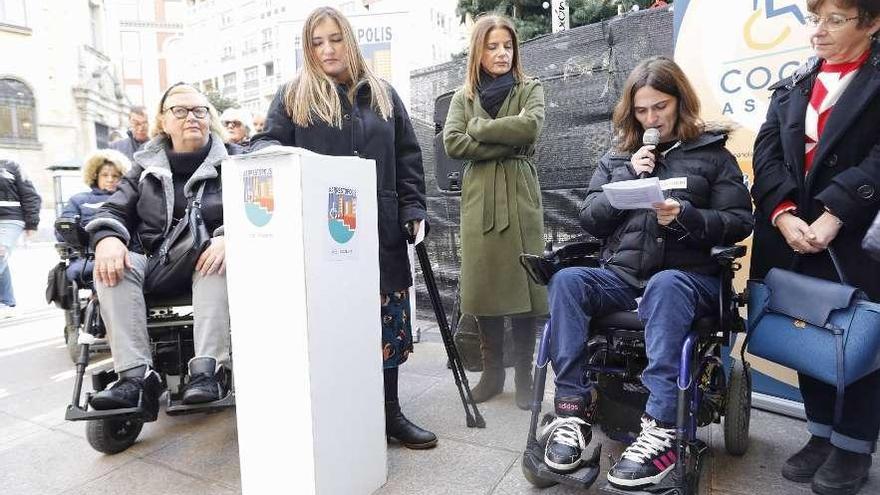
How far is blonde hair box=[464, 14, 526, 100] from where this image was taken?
2.95 metres

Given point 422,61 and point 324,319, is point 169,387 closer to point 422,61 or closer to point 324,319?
point 324,319

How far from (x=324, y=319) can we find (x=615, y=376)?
115 cm

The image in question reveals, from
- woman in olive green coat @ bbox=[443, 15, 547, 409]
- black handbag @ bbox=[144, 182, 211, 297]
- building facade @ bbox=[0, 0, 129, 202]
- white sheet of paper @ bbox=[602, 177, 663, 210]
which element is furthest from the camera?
building facade @ bbox=[0, 0, 129, 202]

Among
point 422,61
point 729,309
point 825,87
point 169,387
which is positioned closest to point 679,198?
point 729,309

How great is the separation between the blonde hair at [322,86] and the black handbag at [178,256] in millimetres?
728

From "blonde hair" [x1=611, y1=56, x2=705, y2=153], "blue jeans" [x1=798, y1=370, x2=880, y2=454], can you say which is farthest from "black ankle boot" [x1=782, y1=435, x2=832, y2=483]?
"blonde hair" [x1=611, y1=56, x2=705, y2=153]

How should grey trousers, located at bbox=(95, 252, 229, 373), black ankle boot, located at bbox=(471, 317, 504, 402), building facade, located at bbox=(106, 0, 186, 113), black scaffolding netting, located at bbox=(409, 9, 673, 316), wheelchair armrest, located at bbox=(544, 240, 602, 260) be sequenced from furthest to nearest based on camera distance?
building facade, located at bbox=(106, 0, 186, 113) < black scaffolding netting, located at bbox=(409, 9, 673, 316) < black ankle boot, located at bbox=(471, 317, 504, 402) < grey trousers, located at bbox=(95, 252, 229, 373) < wheelchair armrest, located at bbox=(544, 240, 602, 260)

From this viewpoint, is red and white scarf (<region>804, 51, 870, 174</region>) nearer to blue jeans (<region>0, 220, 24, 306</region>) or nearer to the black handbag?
the black handbag

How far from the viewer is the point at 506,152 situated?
2990 millimetres

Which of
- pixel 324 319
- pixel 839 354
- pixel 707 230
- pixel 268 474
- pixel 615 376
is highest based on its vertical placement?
pixel 707 230

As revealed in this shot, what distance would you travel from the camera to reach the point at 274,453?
187 cm

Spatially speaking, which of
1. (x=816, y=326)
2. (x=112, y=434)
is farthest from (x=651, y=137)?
(x=112, y=434)

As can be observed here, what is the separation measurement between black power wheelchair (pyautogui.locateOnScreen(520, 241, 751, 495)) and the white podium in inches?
27.0

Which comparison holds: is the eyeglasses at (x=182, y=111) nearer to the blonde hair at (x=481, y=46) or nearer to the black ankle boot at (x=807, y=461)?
the blonde hair at (x=481, y=46)
